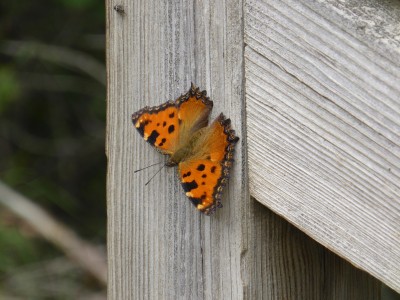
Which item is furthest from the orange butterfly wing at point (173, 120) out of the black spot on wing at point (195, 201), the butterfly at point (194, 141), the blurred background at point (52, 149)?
the blurred background at point (52, 149)

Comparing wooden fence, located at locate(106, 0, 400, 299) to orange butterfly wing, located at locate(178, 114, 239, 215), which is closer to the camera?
wooden fence, located at locate(106, 0, 400, 299)

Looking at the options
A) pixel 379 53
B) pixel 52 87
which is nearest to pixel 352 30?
pixel 379 53

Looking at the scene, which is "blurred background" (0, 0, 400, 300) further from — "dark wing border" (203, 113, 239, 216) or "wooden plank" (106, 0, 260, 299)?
"dark wing border" (203, 113, 239, 216)

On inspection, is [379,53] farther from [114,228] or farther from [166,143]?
[114,228]

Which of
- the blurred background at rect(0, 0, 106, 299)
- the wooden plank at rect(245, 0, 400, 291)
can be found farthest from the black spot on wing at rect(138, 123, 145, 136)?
the blurred background at rect(0, 0, 106, 299)

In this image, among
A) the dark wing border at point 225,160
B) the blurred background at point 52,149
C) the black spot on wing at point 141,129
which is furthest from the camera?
the blurred background at point 52,149

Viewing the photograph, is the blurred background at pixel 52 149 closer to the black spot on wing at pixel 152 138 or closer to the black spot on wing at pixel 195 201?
the black spot on wing at pixel 152 138
